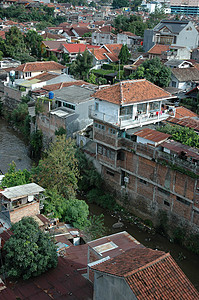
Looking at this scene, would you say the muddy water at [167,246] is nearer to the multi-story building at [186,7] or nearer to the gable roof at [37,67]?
the gable roof at [37,67]

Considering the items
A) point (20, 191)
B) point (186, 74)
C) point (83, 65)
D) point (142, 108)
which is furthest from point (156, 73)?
point (20, 191)

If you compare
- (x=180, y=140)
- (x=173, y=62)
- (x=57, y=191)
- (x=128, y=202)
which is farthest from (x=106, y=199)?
(x=173, y=62)

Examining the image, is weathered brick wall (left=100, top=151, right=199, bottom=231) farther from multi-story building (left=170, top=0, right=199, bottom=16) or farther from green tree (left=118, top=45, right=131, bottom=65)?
multi-story building (left=170, top=0, right=199, bottom=16)

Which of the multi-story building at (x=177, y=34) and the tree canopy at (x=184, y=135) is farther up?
the multi-story building at (x=177, y=34)

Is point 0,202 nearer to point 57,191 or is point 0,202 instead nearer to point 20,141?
point 57,191

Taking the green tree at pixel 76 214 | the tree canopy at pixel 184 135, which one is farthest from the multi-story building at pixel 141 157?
the green tree at pixel 76 214

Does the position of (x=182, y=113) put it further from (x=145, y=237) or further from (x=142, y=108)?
(x=145, y=237)
